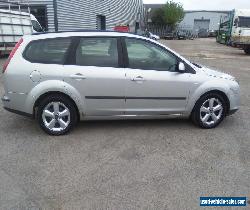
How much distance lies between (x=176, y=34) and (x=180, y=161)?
174 feet

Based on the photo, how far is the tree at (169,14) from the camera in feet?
201

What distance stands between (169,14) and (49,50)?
59.4 m

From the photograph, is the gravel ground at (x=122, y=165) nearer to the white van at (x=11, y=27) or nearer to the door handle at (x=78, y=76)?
the door handle at (x=78, y=76)

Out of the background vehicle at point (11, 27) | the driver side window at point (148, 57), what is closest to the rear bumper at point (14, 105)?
the driver side window at point (148, 57)

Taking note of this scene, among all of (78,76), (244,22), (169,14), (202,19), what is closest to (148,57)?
(78,76)

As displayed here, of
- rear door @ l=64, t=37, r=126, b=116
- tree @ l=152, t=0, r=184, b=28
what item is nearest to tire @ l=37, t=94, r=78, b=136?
rear door @ l=64, t=37, r=126, b=116

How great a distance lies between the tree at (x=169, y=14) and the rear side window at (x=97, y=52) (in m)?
59.1

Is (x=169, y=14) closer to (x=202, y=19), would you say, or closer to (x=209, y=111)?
(x=202, y=19)

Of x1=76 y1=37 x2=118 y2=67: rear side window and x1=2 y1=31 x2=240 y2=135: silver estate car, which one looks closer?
x1=2 y1=31 x2=240 y2=135: silver estate car

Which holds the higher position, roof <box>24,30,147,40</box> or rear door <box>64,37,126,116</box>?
roof <box>24,30,147,40</box>

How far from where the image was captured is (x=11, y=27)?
48.1ft

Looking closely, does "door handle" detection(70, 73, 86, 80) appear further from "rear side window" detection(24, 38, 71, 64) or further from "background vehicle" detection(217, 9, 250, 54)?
"background vehicle" detection(217, 9, 250, 54)

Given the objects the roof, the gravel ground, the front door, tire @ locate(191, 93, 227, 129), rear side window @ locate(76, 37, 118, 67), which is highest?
the roof

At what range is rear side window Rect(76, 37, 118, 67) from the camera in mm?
4965
